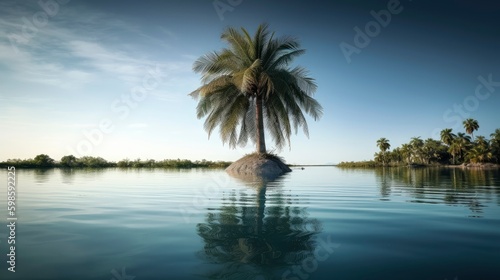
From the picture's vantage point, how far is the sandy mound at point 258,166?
14172 mm

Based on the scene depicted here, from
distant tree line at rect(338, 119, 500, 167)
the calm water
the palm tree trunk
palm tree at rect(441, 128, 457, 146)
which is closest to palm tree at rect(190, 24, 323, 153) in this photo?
the palm tree trunk

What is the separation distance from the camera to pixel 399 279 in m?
1.61

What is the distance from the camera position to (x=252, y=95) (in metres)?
17.3

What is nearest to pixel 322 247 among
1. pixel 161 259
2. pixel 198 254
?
pixel 198 254

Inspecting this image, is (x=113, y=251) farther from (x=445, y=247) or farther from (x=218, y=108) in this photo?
(x=218, y=108)

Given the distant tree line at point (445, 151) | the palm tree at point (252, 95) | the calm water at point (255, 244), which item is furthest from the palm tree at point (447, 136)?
the calm water at point (255, 244)

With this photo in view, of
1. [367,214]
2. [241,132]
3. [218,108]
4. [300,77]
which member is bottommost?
[367,214]

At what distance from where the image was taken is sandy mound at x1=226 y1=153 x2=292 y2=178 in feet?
46.5

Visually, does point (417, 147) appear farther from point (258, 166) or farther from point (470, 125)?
point (258, 166)

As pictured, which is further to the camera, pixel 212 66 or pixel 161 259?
pixel 212 66

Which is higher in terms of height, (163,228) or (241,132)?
(241,132)

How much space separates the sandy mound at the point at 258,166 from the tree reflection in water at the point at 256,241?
409 inches

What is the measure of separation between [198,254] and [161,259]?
257 millimetres

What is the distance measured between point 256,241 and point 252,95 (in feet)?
50.8
